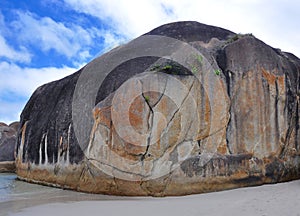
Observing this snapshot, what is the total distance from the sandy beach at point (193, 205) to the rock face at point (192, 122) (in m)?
0.54

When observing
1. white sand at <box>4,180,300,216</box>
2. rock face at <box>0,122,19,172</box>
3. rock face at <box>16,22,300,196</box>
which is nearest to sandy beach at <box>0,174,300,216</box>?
white sand at <box>4,180,300,216</box>

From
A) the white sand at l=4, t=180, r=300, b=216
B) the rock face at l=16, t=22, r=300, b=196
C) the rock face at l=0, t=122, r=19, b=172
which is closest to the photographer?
the white sand at l=4, t=180, r=300, b=216

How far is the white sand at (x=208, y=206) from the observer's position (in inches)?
177

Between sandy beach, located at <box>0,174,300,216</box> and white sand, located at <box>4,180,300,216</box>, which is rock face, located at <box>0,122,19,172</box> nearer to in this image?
sandy beach, located at <box>0,174,300,216</box>

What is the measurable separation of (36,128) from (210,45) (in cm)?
735

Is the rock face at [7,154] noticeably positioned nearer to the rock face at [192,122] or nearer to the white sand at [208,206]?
the rock face at [192,122]

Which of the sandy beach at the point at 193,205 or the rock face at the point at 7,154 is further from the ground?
the rock face at the point at 7,154

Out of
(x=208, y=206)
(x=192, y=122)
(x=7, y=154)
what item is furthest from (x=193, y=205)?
(x=7, y=154)

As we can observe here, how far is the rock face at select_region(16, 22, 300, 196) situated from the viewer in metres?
6.93

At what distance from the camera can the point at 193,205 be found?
5227 mm

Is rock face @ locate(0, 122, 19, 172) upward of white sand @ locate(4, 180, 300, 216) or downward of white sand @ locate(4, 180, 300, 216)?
upward

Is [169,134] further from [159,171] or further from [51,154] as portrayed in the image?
[51,154]

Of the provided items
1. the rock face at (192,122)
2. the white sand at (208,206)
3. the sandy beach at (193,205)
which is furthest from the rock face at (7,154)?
the white sand at (208,206)

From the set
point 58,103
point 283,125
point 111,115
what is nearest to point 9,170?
point 58,103
